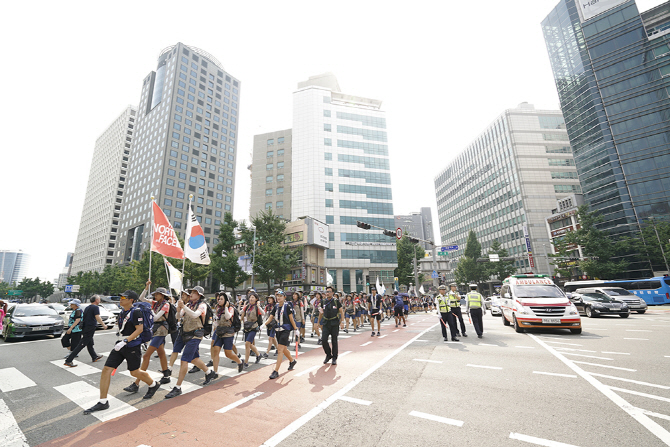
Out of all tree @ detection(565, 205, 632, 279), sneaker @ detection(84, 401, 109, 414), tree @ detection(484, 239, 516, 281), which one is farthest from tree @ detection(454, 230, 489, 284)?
sneaker @ detection(84, 401, 109, 414)

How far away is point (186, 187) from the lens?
82.1 metres

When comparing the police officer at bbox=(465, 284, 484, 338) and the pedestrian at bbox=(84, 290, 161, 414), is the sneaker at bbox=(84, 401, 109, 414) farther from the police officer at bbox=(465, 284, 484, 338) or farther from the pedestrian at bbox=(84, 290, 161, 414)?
the police officer at bbox=(465, 284, 484, 338)

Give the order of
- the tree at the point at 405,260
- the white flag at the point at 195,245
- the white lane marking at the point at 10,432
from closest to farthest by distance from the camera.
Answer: the white lane marking at the point at 10,432 < the white flag at the point at 195,245 < the tree at the point at 405,260

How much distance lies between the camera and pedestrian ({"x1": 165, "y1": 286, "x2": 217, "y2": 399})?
5.62 meters

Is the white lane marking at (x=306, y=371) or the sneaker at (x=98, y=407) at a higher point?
the sneaker at (x=98, y=407)

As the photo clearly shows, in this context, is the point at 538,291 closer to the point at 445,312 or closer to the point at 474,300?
the point at 474,300

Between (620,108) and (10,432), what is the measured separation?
69502mm

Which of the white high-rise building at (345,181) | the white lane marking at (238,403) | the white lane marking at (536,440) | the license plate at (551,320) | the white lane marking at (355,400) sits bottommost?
the white lane marking at (238,403)

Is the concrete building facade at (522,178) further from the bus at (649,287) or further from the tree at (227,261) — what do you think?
the tree at (227,261)

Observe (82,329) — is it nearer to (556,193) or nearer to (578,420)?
(578,420)

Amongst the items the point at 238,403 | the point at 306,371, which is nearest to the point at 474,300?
the point at 306,371

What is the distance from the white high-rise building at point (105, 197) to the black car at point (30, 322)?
9306 centimetres

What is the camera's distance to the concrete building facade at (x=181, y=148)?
79.1 metres

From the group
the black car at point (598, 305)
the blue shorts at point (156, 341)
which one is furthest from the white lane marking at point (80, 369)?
the black car at point (598, 305)
